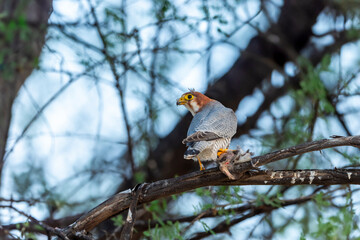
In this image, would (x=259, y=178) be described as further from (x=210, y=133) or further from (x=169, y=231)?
(x=169, y=231)

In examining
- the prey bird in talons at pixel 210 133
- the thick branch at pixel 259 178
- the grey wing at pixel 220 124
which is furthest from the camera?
the grey wing at pixel 220 124

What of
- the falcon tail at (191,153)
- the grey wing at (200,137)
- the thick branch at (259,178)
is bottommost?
the thick branch at (259,178)

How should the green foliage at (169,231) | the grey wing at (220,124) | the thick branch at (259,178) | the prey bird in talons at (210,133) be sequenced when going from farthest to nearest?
the green foliage at (169,231) < the grey wing at (220,124) < the prey bird in talons at (210,133) < the thick branch at (259,178)

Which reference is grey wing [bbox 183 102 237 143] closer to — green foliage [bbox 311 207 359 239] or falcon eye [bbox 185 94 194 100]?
falcon eye [bbox 185 94 194 100]

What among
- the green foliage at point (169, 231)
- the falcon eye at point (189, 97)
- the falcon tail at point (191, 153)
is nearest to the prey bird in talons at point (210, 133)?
the falcon tail at point (191, 153)

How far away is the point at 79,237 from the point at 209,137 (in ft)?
3.39

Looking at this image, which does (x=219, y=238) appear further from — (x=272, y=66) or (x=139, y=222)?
(x=272, y=66)

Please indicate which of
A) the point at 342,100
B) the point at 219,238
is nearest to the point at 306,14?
the point at 342,100

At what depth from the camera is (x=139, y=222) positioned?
176 inches

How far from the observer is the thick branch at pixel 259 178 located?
246cm

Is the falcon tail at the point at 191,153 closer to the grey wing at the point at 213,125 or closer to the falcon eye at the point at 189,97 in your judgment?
the grey wing at the point at 213,125

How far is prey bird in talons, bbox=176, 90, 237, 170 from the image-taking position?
10.0 feet

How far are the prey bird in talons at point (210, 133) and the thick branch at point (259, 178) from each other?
13.2 inches

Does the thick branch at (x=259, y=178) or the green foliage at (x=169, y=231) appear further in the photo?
the green foliage at (x=169, y=231)
